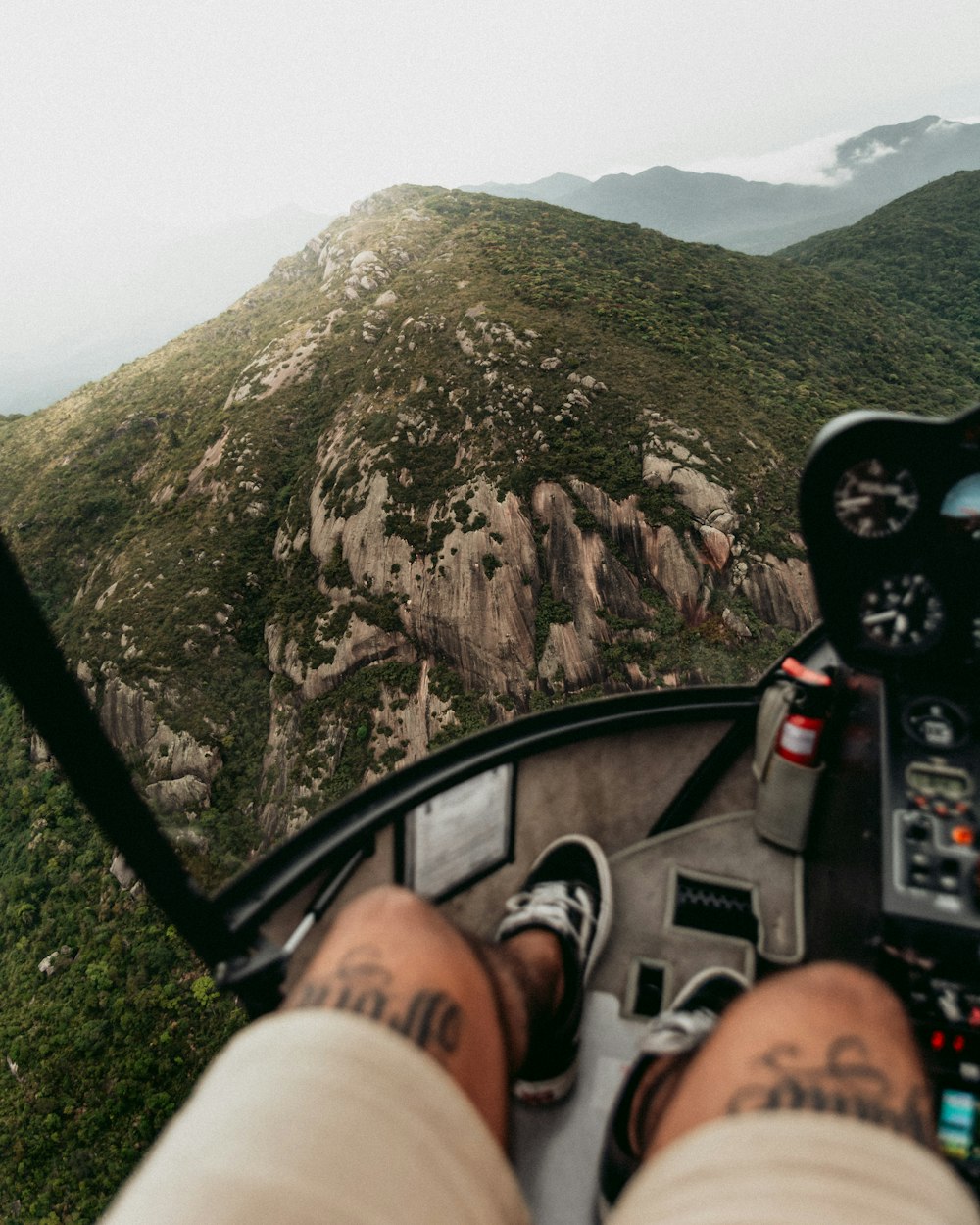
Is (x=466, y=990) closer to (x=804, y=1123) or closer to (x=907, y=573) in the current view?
(x=804, y=1123)

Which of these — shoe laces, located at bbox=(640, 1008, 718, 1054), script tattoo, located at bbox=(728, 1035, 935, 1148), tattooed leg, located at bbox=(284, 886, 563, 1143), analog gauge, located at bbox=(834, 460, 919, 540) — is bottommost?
shoe laces, located at bbox=(640, 1008, 718, 1054)

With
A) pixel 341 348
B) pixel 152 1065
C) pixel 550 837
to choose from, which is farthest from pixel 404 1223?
pixel 341 348

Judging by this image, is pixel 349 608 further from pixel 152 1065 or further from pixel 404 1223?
pixel 404 1223

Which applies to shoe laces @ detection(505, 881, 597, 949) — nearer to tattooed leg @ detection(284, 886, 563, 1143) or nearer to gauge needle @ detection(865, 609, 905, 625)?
tattooed leg @ detection(284, 886, 563, 1143)

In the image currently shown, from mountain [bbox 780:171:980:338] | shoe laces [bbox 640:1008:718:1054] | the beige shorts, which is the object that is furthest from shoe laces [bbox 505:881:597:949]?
mountain [bbox 780:171:980:338]

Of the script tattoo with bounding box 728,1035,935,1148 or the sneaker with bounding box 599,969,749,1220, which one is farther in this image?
the sneaker with bounding box 599,969,749,1220

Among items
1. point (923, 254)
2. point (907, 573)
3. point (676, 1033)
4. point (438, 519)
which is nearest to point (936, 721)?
point (907, 573)
